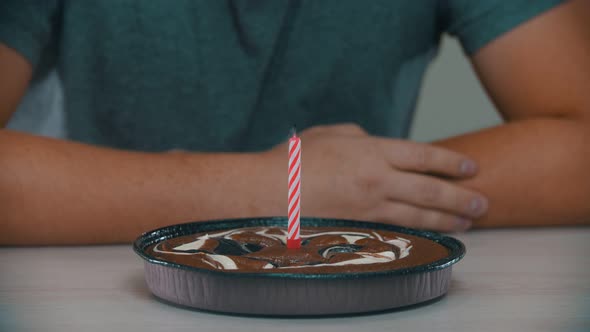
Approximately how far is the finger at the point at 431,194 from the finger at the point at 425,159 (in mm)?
14

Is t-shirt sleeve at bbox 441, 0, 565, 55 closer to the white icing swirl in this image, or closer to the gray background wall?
the white icing swirl

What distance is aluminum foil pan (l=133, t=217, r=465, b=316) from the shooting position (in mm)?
555

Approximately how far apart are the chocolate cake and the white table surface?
42 mm

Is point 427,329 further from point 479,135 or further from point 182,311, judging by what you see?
point 479,135

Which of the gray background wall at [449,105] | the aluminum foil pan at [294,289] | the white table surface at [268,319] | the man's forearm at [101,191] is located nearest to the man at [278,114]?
the man's forearm at [101,191]

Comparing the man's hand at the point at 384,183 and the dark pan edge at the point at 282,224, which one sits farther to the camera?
the man's hand at the point at 384,183

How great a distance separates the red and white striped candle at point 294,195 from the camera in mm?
687

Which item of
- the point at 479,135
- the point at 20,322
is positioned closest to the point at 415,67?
the point at 479,135

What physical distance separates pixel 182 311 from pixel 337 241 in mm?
173

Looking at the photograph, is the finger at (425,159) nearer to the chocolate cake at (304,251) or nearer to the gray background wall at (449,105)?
the chocolate cake at (304,251)

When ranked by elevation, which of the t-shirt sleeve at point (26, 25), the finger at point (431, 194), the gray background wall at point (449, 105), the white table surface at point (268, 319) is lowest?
the white table surface at point (268, 319)

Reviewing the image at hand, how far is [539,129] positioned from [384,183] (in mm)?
297

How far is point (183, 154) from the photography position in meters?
1.01

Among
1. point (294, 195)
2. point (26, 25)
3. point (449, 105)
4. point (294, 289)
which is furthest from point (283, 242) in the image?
point (449, 105)
